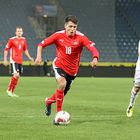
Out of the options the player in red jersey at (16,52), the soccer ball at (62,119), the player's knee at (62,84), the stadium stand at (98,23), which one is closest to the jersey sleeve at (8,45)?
the player in red jersey at (16,52)

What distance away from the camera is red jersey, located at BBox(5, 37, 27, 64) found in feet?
62.2

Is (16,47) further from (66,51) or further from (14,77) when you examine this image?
(66,51)

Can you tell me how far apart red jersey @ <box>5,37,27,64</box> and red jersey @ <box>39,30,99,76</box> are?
852 cm

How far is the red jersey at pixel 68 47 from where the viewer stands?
10.4 metres

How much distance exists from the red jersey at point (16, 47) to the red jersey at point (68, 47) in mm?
8524

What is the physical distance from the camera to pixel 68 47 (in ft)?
34.2

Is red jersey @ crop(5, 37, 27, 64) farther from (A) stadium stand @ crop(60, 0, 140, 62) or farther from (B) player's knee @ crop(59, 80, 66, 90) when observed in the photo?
(A) stadium stand @ crop(60, 0, 140, 62)

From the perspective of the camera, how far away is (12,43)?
19.1 m

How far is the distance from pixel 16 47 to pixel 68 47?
898 centimetres

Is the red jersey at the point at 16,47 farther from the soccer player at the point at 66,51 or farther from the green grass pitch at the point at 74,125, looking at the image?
the soccer player at the point at 66,51

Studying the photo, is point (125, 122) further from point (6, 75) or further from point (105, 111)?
point (6, 75)

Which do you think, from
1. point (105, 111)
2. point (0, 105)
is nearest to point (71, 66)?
point (105, 111)

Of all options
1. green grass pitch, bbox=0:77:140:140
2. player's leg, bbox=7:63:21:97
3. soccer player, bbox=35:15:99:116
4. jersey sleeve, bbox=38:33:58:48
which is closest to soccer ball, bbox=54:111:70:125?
green grass pitch, bbox=0:77:140:140

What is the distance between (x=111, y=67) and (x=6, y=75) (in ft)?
25.0
